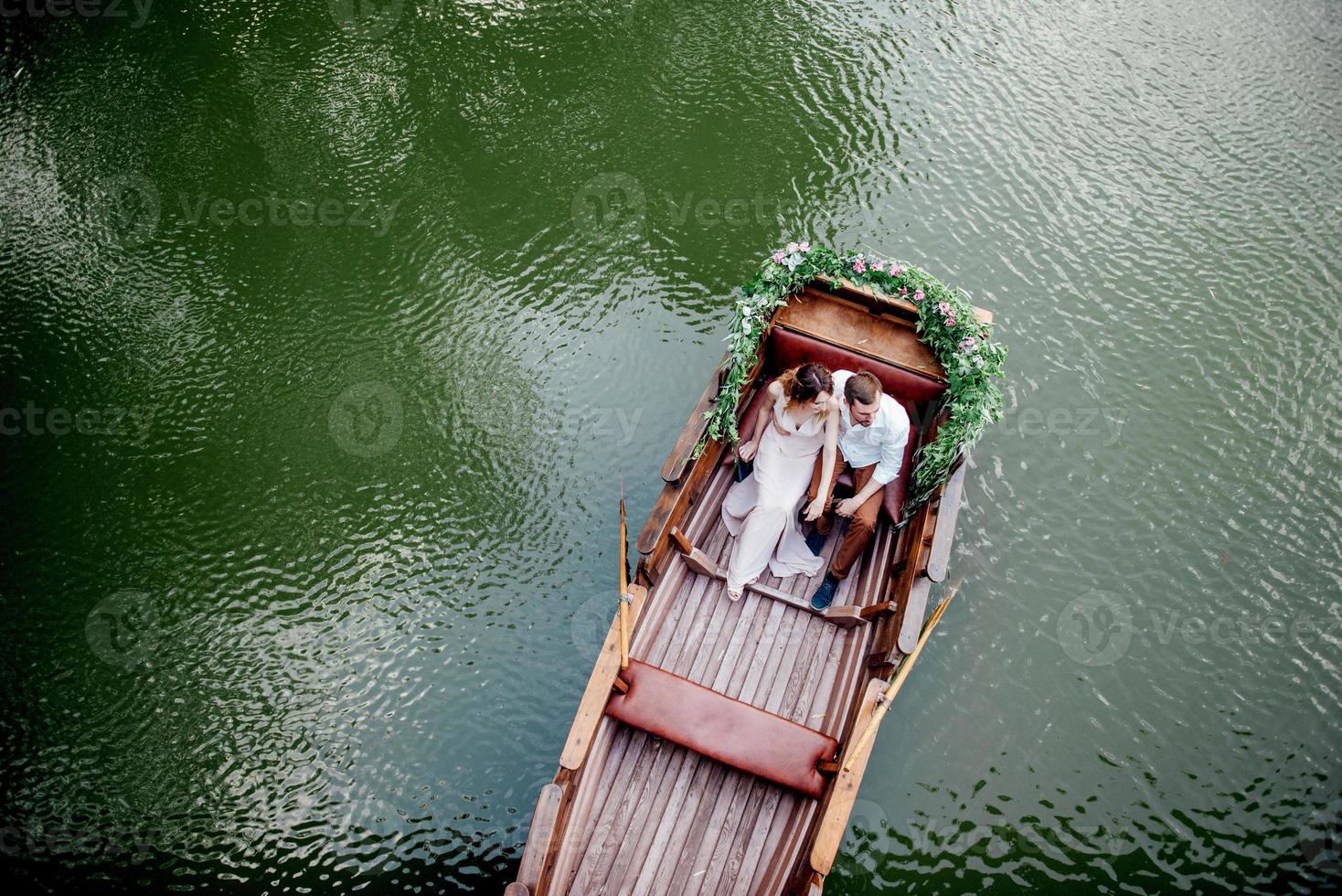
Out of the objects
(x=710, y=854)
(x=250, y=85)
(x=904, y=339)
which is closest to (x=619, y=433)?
(x=904, y=339)

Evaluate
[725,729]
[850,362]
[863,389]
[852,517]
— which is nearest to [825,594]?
[852,517]

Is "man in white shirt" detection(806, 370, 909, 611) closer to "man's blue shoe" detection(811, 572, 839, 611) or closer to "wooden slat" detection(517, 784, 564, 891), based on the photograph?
"man's blue shoe" detection(811, 572, 839, 611)

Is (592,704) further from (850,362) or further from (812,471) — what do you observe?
(850,362)

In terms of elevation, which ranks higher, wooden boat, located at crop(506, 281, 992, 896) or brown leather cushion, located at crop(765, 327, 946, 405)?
brown leather cushion, located at crop(765, 327, 946, 405)

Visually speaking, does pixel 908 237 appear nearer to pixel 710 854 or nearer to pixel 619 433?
pixel 619 433

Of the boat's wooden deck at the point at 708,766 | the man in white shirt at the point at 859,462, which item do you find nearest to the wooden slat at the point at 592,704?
the boat's wooden deck at the point at 708,766

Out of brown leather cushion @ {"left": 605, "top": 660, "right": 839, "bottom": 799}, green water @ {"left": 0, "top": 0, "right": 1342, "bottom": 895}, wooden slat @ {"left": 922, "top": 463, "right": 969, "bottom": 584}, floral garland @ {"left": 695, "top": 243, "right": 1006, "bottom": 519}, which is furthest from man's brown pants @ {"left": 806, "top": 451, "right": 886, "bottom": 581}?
brown leather cushion @ {"left": 605, "top": 660, "right": 839, "bottom": 799}
